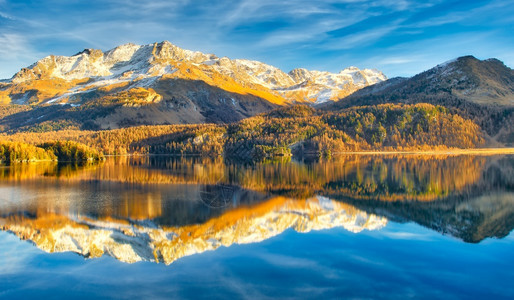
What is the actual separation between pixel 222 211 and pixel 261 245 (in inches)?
533

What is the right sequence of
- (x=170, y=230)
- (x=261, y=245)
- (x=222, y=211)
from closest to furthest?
(x=261, y=245) → (x=170, y=230) → (x=222, y=211)

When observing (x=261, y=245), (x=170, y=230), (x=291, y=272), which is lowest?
(x=291, y=272)

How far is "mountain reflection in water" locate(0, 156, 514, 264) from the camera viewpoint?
110 feet

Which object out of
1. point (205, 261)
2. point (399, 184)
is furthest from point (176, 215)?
point (399, 184)

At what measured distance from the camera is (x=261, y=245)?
32.1m

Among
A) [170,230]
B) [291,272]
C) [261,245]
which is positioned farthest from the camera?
[170,230]

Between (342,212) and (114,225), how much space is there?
73.6ft

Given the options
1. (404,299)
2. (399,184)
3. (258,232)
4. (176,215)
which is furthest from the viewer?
(399,184)

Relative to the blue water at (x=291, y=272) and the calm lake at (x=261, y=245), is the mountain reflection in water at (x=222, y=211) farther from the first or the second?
the blue water at (x=291, y=272)

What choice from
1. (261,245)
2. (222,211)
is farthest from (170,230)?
(222,211)

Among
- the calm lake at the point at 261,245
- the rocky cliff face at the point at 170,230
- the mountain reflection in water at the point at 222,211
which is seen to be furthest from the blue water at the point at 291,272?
the mountain reflection in water at the point at 222,211

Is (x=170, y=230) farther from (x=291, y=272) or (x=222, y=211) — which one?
(x=291, y=272)

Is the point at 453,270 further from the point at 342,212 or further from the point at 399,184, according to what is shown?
the point at 399,184

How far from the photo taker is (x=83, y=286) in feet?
79.5
